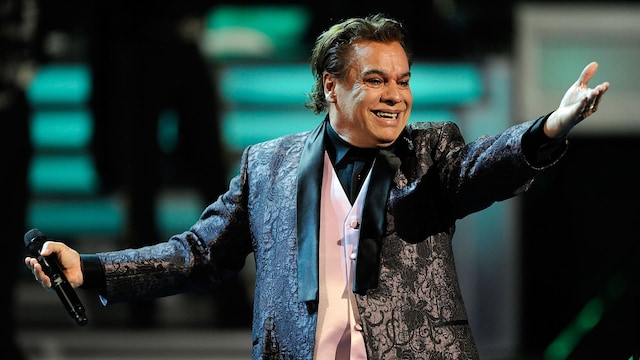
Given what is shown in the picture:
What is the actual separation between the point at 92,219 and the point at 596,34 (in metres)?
2.49

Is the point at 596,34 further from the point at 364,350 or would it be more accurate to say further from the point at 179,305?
the point at 364,350

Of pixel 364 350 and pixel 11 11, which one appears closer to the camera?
pixel 364 350

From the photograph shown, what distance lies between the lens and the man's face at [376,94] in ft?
6.66

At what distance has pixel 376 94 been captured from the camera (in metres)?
2.04

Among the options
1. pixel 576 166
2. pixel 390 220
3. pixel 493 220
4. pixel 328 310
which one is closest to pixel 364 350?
pixel 328 310

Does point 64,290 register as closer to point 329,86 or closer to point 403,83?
point 329,86

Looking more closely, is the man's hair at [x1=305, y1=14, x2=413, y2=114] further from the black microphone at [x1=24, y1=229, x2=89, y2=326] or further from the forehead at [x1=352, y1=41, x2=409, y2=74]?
the black microphone at [x1=24, y1=229, x2=89, y2=326]

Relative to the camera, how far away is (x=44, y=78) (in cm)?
452

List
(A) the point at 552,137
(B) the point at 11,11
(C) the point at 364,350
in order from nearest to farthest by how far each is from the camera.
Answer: (A) the point at 552,137
(C) the point at 364,350
(B) the point at 11,11

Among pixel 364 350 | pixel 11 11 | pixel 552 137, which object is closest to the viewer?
pixel 552 137

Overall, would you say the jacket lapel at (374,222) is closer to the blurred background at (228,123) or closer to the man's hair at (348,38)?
the man's hair at (348,38)

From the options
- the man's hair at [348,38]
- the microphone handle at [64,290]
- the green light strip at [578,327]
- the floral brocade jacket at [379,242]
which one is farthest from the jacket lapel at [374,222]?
the green light strip at [578,327]

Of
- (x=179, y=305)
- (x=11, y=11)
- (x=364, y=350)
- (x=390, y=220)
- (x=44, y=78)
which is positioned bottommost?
(x=179, y=305)

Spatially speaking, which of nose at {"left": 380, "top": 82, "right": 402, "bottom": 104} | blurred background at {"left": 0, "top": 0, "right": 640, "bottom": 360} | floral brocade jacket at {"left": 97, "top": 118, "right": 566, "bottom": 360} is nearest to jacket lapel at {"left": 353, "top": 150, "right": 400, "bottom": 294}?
floral brocade jacket at {"left": 97, "top": 118, "right": 566, "bottom": 360}
